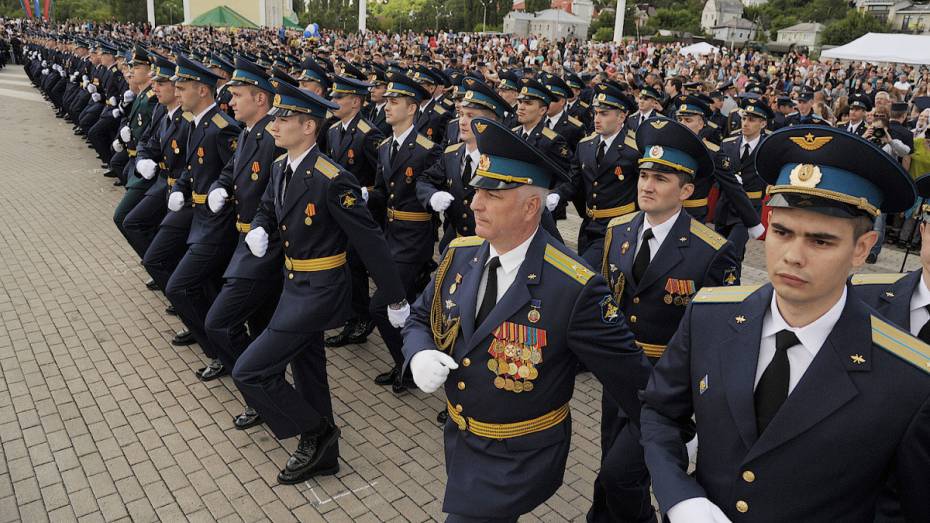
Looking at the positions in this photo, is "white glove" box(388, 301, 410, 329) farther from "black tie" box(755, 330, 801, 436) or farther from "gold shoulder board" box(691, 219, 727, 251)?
"black tie" box(755, 330, 801, 436)

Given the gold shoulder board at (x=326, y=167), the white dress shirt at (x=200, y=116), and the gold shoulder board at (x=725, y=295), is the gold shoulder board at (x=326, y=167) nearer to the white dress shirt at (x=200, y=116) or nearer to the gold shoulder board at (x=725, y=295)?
the white dress shirt at (x=200, y=116)

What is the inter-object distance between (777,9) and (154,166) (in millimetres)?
107546

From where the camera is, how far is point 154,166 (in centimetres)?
687

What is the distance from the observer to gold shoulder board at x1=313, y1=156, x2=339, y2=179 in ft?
14.8

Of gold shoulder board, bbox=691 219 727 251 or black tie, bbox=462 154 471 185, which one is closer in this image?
gold shoulder board, bbox=691 219 727 251

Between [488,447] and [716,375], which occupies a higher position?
[716,375]

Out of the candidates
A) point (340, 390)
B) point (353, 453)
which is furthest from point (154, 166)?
point (353, 453)

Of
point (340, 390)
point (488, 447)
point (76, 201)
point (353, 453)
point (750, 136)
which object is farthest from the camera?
point (76, 201)

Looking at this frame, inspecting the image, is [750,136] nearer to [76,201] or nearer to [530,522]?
[530,522]

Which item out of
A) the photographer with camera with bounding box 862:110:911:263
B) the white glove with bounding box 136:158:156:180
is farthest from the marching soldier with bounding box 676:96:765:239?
the white glove with bounding box 136:158:156:180

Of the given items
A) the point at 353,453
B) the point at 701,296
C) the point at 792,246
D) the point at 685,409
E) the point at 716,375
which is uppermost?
the point at 792,246

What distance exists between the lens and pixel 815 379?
6.70 feet

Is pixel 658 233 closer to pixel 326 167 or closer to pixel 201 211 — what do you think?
pixel 326 167

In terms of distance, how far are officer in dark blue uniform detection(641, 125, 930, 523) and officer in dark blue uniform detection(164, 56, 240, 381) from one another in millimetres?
4437
